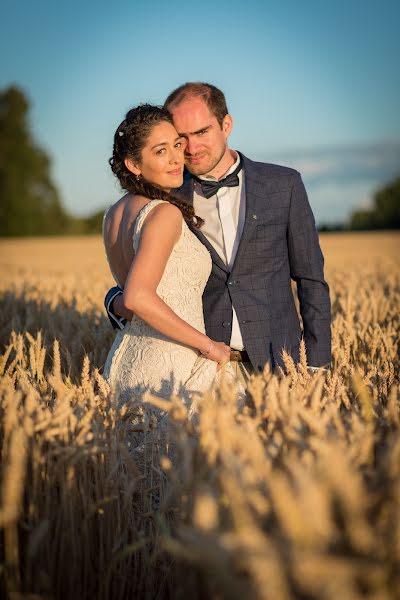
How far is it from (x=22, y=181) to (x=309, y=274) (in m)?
51.9

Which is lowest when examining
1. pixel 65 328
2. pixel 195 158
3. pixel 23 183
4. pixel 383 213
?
pixel 65 328

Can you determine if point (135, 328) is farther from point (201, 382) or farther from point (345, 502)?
point (345, 502)

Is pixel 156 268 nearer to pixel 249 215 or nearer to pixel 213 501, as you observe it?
pixel 249 215

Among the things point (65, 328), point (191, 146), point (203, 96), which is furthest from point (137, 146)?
point (65, 328)

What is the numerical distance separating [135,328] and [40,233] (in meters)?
Result: 50.7

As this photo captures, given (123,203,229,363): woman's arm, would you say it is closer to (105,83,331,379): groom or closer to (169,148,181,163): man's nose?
(169,148,181,163): man's nose

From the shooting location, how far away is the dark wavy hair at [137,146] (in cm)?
284

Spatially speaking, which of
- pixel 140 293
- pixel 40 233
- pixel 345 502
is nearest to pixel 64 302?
pixel 140 293

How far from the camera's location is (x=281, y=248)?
3438 millimetres

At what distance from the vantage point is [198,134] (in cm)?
333

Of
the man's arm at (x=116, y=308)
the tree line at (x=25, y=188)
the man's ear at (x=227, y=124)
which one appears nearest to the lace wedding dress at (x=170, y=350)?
the man's arm at (x=116, y=308)

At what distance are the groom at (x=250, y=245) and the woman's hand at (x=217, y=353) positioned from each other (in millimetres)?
584

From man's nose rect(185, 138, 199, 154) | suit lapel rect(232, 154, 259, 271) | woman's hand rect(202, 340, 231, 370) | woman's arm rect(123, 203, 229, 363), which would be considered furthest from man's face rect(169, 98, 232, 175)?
woman's hand rect(202, 340, 231, 370)

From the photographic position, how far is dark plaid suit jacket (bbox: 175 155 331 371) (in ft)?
10.8
